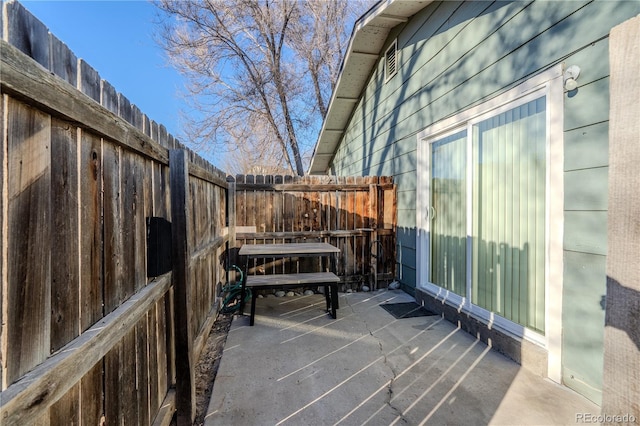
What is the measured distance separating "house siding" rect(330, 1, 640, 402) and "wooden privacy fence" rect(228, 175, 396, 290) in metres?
0.27

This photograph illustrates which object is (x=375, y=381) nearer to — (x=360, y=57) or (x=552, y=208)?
(x=552, y=208)

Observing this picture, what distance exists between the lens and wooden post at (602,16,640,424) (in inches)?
Result: 49.5

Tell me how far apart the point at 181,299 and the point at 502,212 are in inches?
102

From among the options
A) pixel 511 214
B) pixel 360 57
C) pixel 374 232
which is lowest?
pixel 374 232

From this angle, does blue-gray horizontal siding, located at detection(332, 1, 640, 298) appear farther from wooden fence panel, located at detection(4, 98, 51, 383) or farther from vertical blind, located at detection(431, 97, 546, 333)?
wooden fence panel, located at detection(4, 98, 51, 383)

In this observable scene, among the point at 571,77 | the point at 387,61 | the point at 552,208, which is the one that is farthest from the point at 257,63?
the point at 552,208

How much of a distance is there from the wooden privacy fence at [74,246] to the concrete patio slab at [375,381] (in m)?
0.51

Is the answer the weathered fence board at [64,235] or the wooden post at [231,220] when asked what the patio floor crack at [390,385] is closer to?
the weathered fence board at [64,235]

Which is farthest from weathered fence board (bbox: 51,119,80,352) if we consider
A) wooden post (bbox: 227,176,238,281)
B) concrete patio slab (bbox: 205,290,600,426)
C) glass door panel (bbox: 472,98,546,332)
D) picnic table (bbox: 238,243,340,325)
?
wooden post (bbox: 227,176,238,281)

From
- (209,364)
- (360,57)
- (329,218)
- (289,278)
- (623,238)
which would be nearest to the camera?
(623,238)

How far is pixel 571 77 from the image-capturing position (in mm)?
1976

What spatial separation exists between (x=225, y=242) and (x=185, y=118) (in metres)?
7.34

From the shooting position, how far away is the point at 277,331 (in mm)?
3010

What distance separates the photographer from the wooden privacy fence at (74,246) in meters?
0.68
